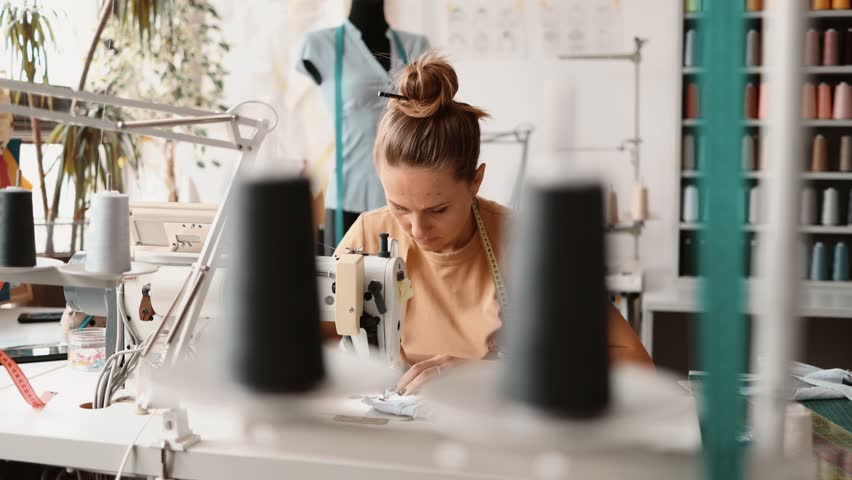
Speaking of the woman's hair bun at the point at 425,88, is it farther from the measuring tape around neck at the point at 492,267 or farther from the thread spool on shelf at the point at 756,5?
the thread spool on shelf at the point at 756,5

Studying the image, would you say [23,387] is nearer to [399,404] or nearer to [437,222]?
[399,404]

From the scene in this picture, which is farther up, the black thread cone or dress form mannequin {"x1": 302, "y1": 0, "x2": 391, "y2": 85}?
dress form mannequin {"x1": 302, "y1": 0, "x2": 391, "y2": 85}

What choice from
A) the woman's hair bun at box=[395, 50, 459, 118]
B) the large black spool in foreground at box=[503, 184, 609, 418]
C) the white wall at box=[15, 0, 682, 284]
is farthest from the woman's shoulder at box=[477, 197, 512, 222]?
the white wall at box=[15, 0, 682, 284]

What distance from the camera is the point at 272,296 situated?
1.66 feet

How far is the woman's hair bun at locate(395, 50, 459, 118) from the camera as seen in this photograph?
5.97ft

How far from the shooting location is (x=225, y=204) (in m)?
1.22

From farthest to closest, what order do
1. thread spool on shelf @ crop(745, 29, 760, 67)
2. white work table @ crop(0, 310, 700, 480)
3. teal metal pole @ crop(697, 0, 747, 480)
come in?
1. thread spool on shelf @ crop(745, 29, 760, 67)
2. white work table @ crop(0, 310, 700, 480)
3. teal metal pole @ crop(697, 0, 747, 480)

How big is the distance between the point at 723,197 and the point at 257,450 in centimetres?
93

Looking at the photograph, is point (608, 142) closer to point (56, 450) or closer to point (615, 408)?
point (56, 450)

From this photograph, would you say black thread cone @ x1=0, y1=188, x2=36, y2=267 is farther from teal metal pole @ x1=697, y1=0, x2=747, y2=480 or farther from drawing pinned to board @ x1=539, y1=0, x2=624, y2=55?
drawing pinned to board @ x1=539, y1=0, x2=624, y2=55

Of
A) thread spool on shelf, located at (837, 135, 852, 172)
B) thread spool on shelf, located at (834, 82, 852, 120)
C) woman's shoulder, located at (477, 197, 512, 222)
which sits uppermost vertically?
thread spool on shelf, located at (834, 82, 852, 120)

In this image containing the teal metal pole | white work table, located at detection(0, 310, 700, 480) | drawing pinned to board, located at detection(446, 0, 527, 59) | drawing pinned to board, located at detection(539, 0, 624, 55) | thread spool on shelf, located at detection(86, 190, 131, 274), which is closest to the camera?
the teal metal pole

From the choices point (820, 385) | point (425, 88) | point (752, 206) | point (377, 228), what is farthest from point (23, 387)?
point (752, 206)

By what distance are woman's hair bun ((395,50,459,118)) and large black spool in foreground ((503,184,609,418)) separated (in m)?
1.40
